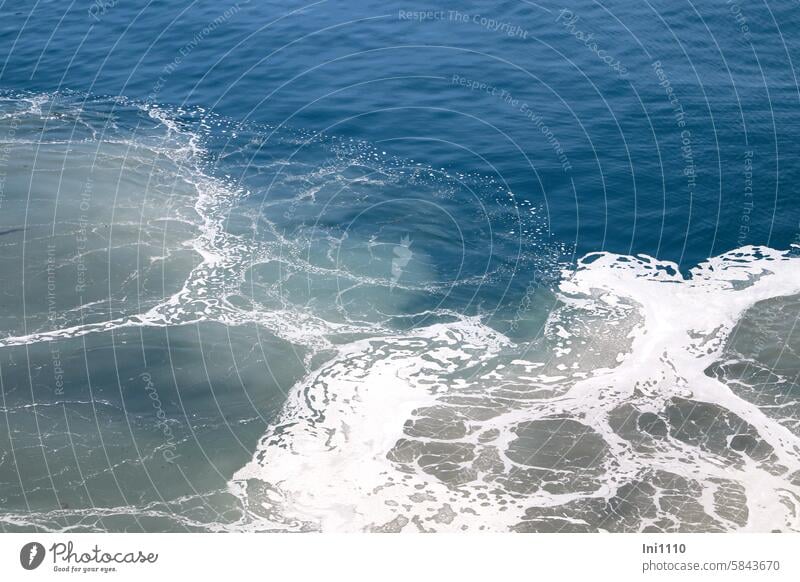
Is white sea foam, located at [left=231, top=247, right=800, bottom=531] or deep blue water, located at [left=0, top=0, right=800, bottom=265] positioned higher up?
deep blue water, located at [left=0, top=0, right=800, bottom=265]

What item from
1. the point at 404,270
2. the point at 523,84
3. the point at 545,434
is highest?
the point at 523,84

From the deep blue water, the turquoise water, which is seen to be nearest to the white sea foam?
the turquoise water

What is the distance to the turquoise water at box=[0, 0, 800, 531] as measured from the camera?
35.5 meters

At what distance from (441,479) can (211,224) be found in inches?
816

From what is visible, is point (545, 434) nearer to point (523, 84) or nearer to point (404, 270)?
point (404, 270)

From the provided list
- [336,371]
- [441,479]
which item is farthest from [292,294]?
[441,479]

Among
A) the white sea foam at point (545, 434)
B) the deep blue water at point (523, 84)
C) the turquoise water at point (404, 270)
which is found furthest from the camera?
the deep blue water at point (523, 84)

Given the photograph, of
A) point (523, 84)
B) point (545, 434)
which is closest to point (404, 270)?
point (545, 434)

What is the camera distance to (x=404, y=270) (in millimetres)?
46281

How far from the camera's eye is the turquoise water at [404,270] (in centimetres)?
3550

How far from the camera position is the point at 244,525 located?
33.4 metres

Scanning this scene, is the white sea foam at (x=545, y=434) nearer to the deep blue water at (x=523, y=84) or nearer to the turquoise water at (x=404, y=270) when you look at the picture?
the turquoise water at (x=404, y=270)

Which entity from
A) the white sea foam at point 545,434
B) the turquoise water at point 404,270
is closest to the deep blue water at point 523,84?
the turquoise water at point 404,270

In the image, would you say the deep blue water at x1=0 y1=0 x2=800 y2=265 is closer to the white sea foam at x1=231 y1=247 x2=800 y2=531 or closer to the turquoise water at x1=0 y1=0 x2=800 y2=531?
the turquoise water at x1=0 y1=0 x2=800 y2=531
